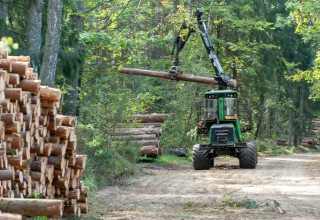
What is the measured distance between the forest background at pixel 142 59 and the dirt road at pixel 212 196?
3.74ft

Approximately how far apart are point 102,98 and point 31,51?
3.83 m

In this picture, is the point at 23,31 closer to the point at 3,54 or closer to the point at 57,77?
the point at 57,77

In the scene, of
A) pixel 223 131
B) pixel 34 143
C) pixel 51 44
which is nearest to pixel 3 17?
pixel 51 44

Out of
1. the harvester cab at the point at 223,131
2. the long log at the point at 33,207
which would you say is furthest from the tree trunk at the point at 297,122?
the long log at the point at 33,207

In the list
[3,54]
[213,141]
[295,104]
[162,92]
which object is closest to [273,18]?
[295,104]

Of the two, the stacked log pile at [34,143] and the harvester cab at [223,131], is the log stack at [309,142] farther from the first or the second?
the stacked log pile at [34,143]

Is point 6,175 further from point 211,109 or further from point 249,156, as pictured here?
point 211,109

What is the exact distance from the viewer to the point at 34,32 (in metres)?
13.8

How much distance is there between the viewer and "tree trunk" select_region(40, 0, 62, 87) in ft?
42.9

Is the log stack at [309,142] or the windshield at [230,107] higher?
the windshield at [230,107]

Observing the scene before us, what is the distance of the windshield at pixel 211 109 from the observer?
20.4 m

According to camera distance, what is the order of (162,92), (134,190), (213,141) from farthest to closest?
(162,92), (213,141), (134,190)

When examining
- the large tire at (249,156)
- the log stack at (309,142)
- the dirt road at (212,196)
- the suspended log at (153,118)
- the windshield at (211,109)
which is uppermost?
the windshield at (211,109)

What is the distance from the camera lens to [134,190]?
13.7 metres
